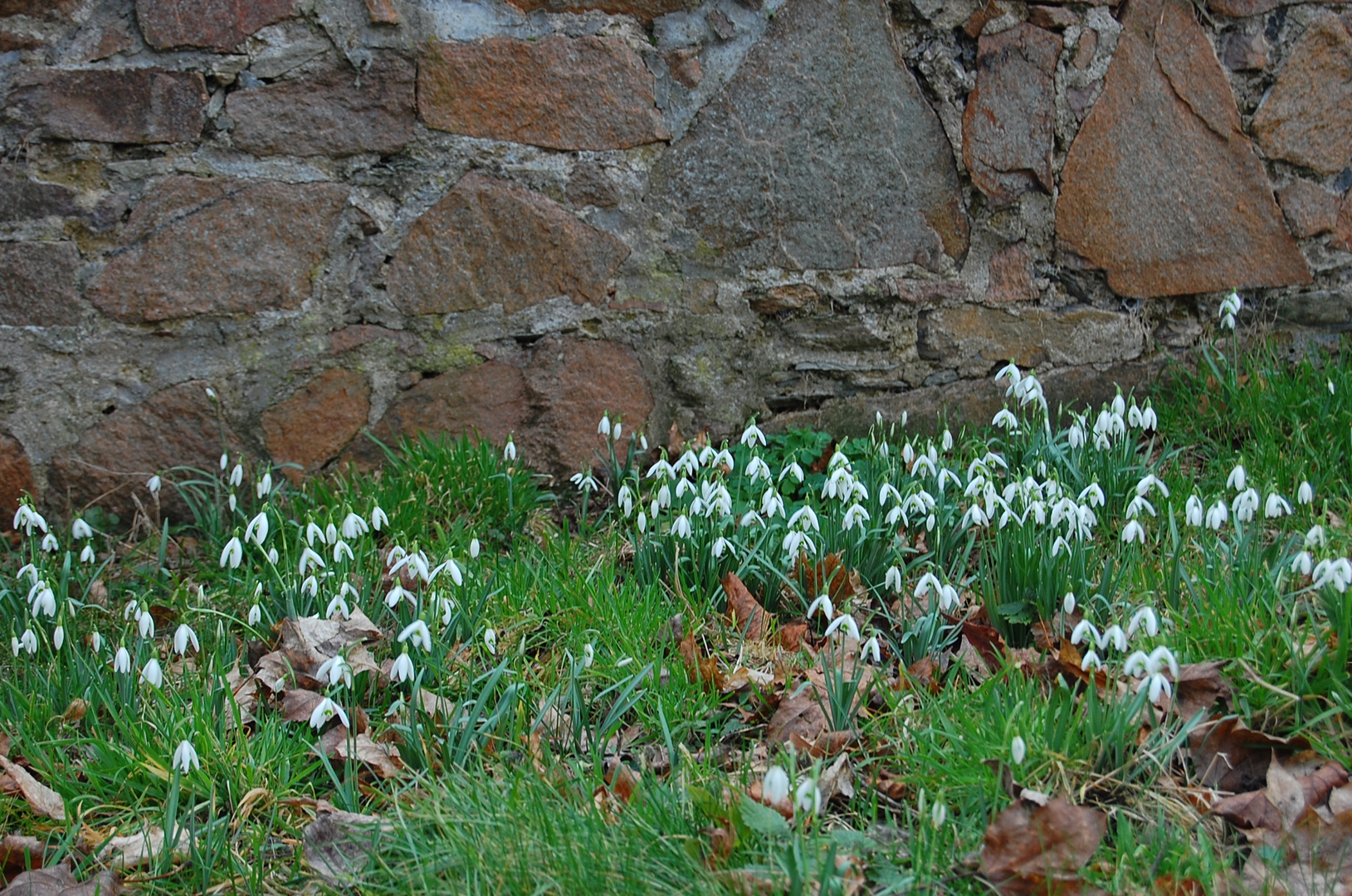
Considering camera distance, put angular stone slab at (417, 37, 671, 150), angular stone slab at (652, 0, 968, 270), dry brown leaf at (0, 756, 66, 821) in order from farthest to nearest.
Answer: angular stone slab at (652, 0, 968, 270), angular stone slab at (417, 37, 671, 150), dry brown leaf at (0, 756, 66, 821)

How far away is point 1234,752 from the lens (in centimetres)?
164

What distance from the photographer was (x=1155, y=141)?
10.6 feet

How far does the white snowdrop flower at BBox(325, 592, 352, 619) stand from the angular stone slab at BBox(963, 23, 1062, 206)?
7.26 feet

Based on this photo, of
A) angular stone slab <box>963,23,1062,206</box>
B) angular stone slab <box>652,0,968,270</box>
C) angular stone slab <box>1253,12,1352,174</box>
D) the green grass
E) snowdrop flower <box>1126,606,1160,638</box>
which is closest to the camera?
the green grass

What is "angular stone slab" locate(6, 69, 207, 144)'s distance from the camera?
2504 mm

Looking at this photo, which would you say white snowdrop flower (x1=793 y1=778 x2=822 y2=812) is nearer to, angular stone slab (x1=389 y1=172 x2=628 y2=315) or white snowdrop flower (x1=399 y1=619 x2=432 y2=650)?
white snowdrop flower (x1=399 y1=619 x2=432 y2=650)

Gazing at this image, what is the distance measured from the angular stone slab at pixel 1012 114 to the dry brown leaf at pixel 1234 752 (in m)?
1.98

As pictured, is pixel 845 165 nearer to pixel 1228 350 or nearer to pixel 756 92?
pixel 756 92

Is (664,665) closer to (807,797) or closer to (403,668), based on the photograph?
(403,668)

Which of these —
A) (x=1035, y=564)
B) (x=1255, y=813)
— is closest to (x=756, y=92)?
(x=1035, y=564)

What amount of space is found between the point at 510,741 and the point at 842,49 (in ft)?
7.27

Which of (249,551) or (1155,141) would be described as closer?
(249,551)

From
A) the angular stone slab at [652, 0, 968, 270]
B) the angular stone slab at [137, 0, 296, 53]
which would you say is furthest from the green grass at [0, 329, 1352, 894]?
the angular stone slab at [137, 0, 296, 53]

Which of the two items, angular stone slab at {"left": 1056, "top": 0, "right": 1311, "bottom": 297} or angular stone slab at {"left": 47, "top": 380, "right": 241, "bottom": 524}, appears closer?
angular stone slab at {"left": 47, "top": 380, "right": 241, "bottom": 524}
